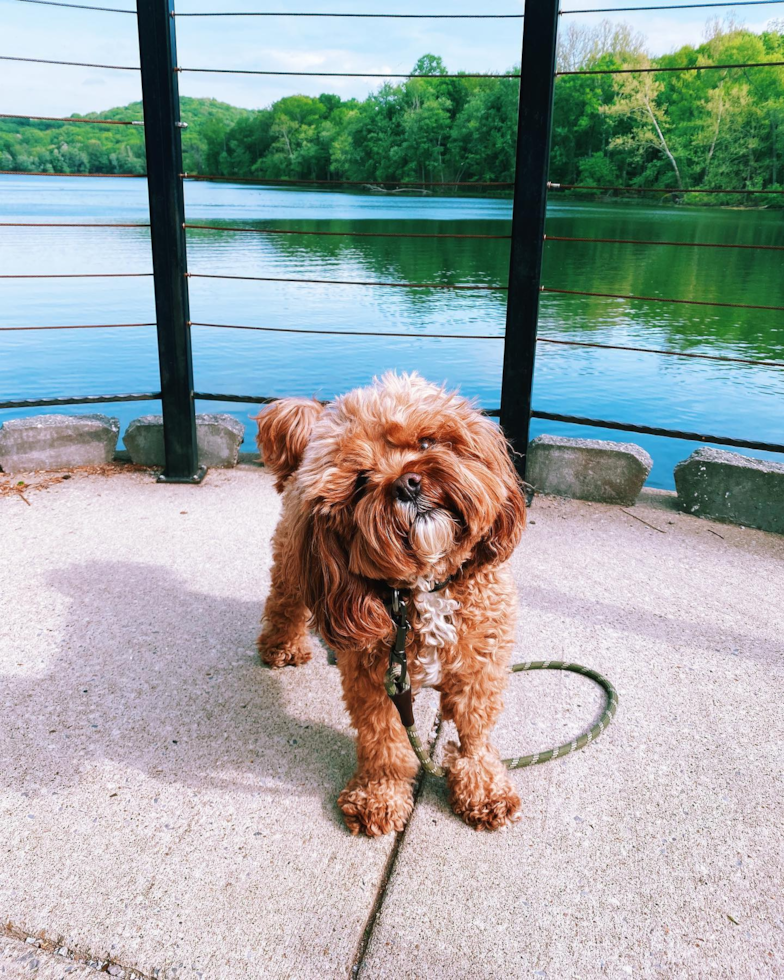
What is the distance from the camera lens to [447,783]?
2.34 m

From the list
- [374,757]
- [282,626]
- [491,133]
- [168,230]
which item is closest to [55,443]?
[168,230]

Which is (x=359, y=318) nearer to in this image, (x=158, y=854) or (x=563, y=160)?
(x=158, y=854)

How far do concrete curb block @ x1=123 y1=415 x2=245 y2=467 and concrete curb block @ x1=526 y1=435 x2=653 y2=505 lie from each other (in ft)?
6.18

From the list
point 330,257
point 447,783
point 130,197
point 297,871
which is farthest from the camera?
point 130,197

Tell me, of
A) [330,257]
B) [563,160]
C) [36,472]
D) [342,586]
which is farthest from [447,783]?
[563,160]

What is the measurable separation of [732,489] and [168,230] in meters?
3.41

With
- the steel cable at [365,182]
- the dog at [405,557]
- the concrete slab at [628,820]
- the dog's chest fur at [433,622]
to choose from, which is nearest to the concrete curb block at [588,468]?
the concrete slab at [628,820]

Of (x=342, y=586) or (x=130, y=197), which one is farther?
(x=130, y=197)

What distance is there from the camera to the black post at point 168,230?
153 inches

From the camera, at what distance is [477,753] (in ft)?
7.45

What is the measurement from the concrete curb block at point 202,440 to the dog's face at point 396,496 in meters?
2.93

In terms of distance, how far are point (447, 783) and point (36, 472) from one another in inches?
140

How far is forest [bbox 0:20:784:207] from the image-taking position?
727cm

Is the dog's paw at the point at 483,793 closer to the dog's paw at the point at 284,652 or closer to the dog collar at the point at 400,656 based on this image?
the dog collar at the point at 400,656
